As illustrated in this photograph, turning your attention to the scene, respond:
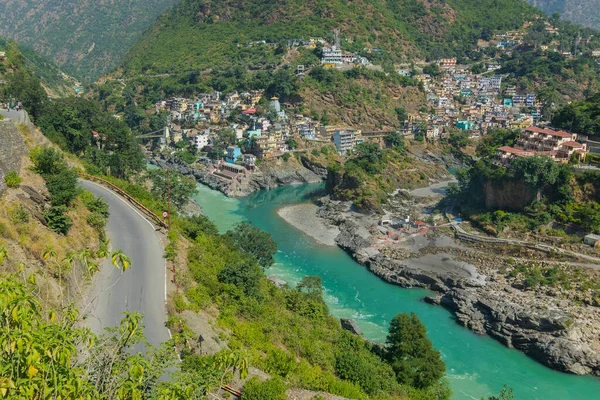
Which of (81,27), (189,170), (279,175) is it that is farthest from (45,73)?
(81,27)

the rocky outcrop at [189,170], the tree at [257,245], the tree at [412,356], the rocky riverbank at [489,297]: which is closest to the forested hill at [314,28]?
the rocky outcrop at [189,170]

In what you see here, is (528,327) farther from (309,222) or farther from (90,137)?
(90,137)

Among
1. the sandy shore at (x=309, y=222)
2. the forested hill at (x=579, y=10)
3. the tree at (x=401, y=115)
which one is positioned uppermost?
the forested hill at (x=579, y=10)

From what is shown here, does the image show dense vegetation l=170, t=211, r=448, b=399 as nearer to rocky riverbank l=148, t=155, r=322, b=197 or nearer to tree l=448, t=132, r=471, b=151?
rocky riverbank l=148, t=155, r=322, b=197

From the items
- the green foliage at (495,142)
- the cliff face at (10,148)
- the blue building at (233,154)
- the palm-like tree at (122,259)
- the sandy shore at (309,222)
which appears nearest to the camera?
the palm-like tree at (122,259)

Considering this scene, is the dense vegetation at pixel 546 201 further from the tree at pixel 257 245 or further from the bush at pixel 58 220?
the bush at pixel 58 220

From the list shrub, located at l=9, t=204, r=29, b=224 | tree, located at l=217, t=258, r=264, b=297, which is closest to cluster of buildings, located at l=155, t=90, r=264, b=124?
tree, located at l=217, t=258, r=264, b=297

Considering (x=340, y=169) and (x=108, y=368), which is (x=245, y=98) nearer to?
(x=340, y=169)
